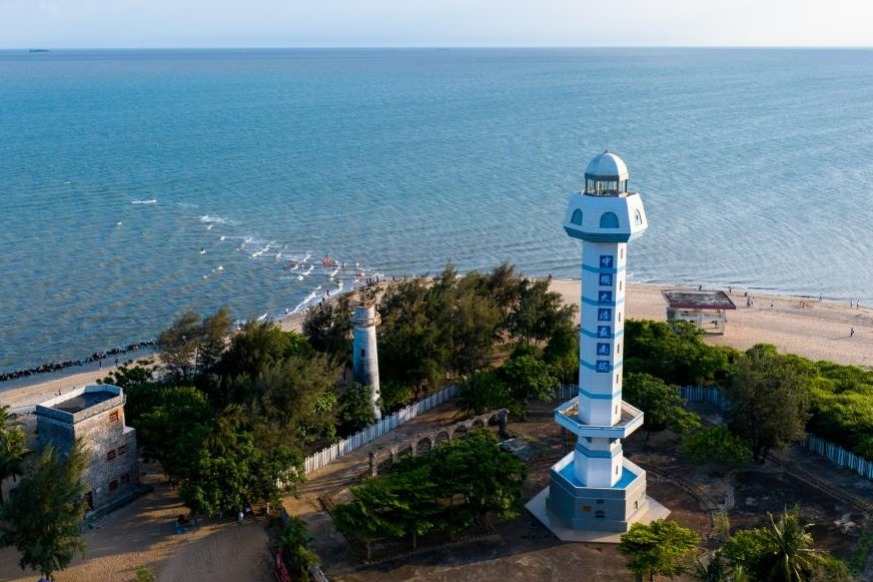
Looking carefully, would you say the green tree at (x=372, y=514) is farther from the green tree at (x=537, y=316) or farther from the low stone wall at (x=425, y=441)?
the green tree at (x=537, y=316)

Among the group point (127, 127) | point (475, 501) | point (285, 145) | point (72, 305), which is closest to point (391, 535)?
point (475, 501)

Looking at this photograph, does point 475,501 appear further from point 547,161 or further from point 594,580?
point 547,161

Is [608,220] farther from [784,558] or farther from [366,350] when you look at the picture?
[366,350]

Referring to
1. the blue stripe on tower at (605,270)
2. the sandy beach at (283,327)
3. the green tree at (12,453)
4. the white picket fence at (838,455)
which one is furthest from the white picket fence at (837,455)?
the green tree at (12,453)

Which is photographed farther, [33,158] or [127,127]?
[127,127]

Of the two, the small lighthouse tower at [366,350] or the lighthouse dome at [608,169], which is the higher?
the lighthouse dome at [608,169]

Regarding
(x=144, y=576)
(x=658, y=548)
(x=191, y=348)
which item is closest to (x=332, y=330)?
(x=191, y=348)
